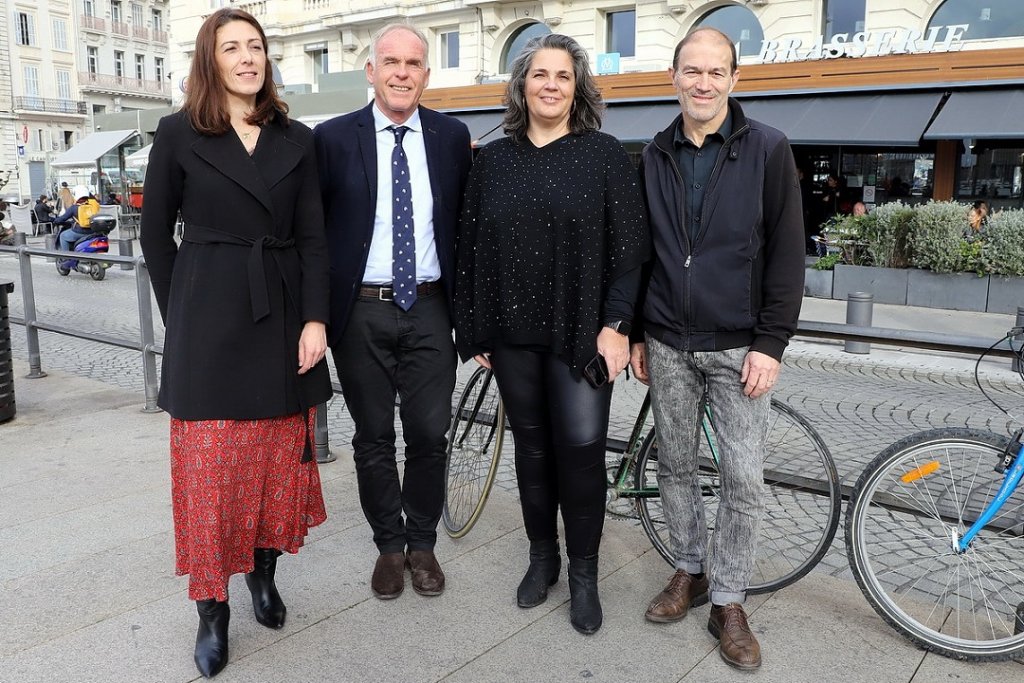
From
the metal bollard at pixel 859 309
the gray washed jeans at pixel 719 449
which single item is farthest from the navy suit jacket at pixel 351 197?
the metal bollard at pixel 859 309

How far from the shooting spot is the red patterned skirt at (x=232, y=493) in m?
2.71

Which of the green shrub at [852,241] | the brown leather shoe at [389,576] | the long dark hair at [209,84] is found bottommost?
the brown leather shoe at [389,576]

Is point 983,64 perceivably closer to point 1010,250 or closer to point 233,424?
point 1010,250

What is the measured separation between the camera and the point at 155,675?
107 inches

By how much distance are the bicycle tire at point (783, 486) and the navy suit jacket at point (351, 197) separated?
121cm

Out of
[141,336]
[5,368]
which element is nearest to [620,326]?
[141,336]

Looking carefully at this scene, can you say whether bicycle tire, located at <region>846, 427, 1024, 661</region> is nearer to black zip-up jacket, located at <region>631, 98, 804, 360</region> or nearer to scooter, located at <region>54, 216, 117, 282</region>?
black zip-up jacket, located at <region>631, 98, 804, 360</region>

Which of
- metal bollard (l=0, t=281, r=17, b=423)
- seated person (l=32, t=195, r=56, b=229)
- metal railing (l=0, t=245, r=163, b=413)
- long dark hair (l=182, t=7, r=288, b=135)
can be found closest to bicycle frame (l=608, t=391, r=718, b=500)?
long dark hair (l=182, t=7, r=288, b=135)

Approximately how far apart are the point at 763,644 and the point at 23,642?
98.4 inches

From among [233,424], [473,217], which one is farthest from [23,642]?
[473,217]

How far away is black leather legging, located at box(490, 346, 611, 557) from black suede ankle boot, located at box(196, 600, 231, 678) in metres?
1.09

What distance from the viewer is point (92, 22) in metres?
63.3

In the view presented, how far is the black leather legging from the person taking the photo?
2916 millimetres

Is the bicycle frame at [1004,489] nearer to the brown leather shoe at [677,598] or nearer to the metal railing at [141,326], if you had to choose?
the brown leather shoe at [677,598]
